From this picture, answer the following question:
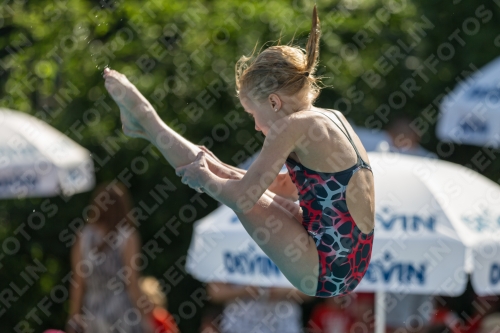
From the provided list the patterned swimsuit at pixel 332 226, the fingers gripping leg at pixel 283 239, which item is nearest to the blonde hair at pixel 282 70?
the patterned swimsuit at pixel 332 226

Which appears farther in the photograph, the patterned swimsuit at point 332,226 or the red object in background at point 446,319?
the red object in background at point 446,319

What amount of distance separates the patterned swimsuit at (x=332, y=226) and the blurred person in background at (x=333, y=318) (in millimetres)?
2001

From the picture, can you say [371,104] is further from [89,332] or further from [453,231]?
[89,332]

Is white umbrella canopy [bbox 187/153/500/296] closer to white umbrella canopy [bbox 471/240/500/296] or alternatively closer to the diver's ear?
white umbrella canopy [bbox 471/240/500/296]

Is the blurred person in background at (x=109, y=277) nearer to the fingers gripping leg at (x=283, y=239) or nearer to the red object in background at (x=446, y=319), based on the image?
the red object in background at (x=446, y=319)

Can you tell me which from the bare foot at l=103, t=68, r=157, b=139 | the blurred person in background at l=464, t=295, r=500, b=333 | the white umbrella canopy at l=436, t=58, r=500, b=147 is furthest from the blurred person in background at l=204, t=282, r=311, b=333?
the bare foot at l=103, t=68, r=157, b=139

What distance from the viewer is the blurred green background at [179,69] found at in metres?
6.04

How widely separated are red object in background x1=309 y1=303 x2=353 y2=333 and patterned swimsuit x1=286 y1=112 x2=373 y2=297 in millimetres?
1999

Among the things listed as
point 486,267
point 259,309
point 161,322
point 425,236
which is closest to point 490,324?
point 486,267

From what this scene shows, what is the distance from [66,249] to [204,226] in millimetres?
1883

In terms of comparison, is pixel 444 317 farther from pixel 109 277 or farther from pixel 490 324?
pixel 109 277

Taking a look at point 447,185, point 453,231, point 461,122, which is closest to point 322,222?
point 453,231

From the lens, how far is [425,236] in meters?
4.59

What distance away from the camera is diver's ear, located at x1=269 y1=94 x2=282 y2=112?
10.8 feet
